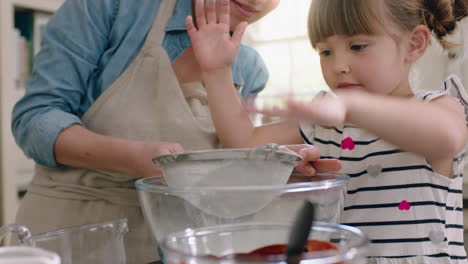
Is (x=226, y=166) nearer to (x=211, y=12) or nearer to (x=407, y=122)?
(x=407, y=122)

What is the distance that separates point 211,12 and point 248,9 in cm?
10

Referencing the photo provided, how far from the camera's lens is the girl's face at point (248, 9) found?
1.00m

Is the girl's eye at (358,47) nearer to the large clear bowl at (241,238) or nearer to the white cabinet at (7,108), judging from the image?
the large clear bowl at (241,238)

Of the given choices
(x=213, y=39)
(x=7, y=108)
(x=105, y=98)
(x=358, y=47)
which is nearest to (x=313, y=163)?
(x=358, y=47)

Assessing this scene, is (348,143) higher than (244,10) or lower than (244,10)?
lower

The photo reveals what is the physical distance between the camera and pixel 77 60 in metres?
0.97

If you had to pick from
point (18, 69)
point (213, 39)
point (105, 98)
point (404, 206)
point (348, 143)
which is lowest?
point (404, 206)

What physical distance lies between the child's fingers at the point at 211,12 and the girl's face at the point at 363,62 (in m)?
0.23

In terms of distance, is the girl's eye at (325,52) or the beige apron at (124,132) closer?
the girl's eye at (325,52)

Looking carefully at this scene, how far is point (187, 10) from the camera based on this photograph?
3.46 feet

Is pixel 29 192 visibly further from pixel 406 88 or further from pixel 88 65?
pixel 406 88

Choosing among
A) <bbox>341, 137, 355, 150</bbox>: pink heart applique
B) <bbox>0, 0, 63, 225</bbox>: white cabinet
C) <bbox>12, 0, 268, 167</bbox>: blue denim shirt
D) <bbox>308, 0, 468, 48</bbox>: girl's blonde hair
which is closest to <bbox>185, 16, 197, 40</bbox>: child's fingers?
<bbox>12, 0, 268, 167</bbox>: blue denim shirt

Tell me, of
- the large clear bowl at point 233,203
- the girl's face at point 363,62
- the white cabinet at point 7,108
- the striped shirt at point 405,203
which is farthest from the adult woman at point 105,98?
the white cabinet at point 7,108

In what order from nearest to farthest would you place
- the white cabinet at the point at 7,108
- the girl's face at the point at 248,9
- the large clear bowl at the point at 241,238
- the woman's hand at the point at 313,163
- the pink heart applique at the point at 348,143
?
the large clear bowl at the point at 241,238 → the woman's hand at the point at 313,163 → the pink heart applique at the point at 348,143 → the girl's face at the point at 248,9 → the white cabinet at the point at 7,108
